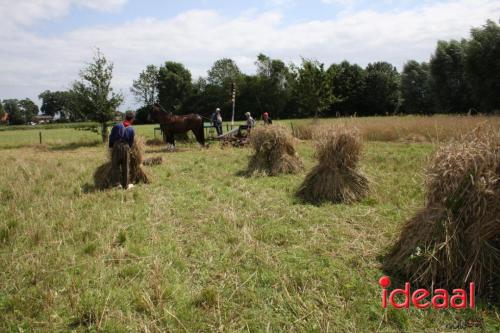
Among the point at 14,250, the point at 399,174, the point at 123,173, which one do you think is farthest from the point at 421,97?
the point at 14,250

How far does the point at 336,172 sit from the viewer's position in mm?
6574

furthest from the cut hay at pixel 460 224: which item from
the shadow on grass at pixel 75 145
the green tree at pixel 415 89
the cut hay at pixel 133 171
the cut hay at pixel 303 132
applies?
the green tree at pixel 415 89

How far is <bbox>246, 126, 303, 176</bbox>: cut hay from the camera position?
9.15 meters

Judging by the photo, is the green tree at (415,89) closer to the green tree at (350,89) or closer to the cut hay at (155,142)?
the green tree at (350,89)

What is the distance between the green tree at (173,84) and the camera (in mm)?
64062

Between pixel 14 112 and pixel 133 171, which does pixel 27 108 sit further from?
pixel 133 171

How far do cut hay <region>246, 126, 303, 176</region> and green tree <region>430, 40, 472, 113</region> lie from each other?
97.1 ft

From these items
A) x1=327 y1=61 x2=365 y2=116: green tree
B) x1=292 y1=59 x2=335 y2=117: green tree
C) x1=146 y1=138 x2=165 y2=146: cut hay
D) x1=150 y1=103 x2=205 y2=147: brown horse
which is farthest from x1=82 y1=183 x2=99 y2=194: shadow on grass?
x1=327 y1=61 x2=365 y2=116: green tree

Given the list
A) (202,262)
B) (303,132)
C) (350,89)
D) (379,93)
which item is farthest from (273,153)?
(379,93)

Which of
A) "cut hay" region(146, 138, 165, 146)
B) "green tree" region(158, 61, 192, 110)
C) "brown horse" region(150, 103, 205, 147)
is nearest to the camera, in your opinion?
"brown horse" region(150, 103, 205, 147)

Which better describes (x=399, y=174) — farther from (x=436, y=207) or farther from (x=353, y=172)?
(x=436, y=207)

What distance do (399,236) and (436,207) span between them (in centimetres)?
61

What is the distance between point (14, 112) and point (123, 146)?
4135 inches

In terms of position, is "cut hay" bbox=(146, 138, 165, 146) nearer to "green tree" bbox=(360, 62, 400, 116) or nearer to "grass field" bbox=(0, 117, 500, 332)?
"grass field" bbox=(0, 117, 500, 332)
